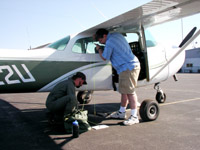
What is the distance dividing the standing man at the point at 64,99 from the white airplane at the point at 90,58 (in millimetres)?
463

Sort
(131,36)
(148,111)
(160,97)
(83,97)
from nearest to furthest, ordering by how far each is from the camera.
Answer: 1. (148,111)
2. (131,36)
3. (160,97)
4. (83,97)

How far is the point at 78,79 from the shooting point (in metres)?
4.00

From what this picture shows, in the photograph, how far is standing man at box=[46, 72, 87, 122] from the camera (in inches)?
148

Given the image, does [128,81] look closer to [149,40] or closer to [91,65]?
[91,65]

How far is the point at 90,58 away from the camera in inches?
186

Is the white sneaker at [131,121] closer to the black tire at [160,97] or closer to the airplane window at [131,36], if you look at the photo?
the airplane window at [131,36]

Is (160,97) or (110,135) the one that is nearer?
(110,135)

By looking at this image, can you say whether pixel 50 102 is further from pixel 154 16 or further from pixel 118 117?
pixel 154 16

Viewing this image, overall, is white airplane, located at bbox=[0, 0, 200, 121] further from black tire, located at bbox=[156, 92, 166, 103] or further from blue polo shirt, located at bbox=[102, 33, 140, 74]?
black tire, located at bbox=[156, 92, 166, 103]

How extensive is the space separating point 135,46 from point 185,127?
2.47 m

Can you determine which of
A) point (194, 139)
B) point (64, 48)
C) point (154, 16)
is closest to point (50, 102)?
point (64, 48)

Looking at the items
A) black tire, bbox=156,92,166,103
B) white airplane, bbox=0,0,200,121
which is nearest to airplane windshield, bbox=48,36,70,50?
white airplane, bbox=0,0,200,121

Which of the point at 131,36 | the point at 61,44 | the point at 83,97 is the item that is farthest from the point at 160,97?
the point at 61,44

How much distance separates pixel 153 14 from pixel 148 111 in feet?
7.08
